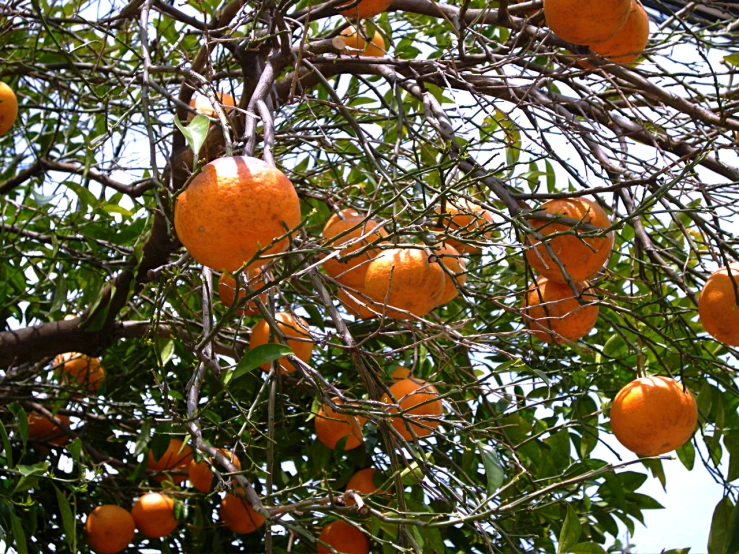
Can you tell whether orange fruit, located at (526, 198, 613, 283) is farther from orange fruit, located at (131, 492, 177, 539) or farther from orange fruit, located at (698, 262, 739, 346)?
orange fruit, located at (131, 492, 177, 539)

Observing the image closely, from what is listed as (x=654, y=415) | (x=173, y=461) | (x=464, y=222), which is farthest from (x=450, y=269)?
(x=173, y=461)

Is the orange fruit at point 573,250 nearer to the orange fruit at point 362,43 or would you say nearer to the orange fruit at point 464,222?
the orange fruit at point 464,222

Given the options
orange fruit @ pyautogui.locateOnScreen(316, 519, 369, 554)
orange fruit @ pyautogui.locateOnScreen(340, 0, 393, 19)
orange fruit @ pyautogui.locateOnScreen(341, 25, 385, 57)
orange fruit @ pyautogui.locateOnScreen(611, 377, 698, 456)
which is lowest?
orange fruit @ pyautogui.locateOnScreen(611, 377, 698, 456)

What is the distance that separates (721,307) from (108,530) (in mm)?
1379

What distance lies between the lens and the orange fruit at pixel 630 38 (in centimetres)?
120

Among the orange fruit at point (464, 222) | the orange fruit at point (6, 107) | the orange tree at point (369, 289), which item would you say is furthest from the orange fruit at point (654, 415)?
the orange fruit at point (6, 107)

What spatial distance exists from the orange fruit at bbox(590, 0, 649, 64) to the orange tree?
0.03 ft

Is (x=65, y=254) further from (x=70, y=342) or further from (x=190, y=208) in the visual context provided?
(x=190, y=208)

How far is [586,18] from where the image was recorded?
3.39 ft

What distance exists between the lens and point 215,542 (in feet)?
6.15

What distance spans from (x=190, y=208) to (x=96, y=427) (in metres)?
1.37

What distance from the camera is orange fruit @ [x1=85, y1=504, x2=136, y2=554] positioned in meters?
1.74

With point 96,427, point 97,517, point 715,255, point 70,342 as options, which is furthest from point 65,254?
point 715,255

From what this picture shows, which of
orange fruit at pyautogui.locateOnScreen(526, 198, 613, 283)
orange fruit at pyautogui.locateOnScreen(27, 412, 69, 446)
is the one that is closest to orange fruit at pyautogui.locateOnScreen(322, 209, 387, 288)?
orange fruit at pyautogui.locateOnScreen(526, 198, 613, 283)
